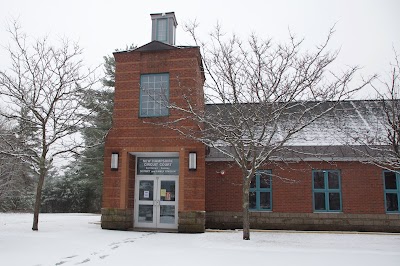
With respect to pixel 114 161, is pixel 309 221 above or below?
below

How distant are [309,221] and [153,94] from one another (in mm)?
8531

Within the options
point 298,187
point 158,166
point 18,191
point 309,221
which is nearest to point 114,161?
point 158,166

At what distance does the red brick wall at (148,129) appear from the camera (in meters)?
14.0

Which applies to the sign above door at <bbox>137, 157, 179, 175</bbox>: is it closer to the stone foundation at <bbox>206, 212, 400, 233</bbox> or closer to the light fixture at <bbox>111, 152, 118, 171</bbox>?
the light fixture at <bbox>111, 152, 118, 171</bbox>

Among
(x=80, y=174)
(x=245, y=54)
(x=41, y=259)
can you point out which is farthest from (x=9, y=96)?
(x=80, y=174)

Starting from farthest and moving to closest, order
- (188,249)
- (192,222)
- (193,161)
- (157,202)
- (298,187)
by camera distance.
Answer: (298,187), (157,202), (193,161), (192,222), (188,249)

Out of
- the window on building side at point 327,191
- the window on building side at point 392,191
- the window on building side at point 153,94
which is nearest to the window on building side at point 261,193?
the window on building side at point 327,191

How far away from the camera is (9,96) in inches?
534

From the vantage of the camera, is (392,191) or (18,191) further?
(18,191)

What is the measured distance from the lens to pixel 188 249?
9672 mm

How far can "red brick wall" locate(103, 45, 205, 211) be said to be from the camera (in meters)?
14.0

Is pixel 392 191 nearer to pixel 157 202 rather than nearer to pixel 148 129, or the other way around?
pixel 157 202

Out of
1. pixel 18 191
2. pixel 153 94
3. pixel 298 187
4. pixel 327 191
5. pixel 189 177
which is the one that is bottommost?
pixel 18 191

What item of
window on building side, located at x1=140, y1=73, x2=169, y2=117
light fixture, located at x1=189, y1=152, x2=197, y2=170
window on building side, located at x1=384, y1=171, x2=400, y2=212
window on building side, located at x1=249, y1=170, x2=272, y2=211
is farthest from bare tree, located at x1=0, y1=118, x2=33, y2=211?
window on building side, located at x1=384, y1=171, x2=400, y2=212
